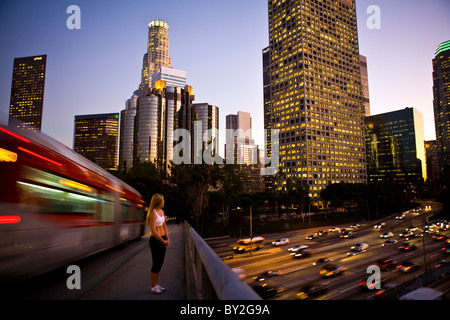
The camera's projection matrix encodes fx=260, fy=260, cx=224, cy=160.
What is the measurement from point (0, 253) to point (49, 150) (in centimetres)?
308

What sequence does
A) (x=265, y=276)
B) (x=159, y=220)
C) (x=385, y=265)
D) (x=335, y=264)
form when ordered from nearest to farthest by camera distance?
(x=159, y=220) → (x=265, y=276) → (x=385, y=265) → (x=335, y=264)

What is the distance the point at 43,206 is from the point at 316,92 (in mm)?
155842

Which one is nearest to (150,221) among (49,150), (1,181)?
(1,181)

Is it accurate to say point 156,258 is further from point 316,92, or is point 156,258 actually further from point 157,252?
point 316,92

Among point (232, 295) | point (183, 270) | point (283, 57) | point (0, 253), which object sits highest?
point (283, 57)

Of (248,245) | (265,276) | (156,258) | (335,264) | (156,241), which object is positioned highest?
(156,241)

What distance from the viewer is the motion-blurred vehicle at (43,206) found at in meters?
5.51

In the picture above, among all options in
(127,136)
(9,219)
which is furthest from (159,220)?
(127,136)

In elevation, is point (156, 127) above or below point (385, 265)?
above

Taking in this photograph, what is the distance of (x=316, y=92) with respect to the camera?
147 m

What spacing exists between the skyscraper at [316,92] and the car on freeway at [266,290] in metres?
115

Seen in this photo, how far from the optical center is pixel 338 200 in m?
98.3

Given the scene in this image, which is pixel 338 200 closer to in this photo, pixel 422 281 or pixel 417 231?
pixel 417 231

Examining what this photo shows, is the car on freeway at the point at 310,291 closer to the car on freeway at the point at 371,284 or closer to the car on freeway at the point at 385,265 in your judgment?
the car on freeway at the point at 371,284
